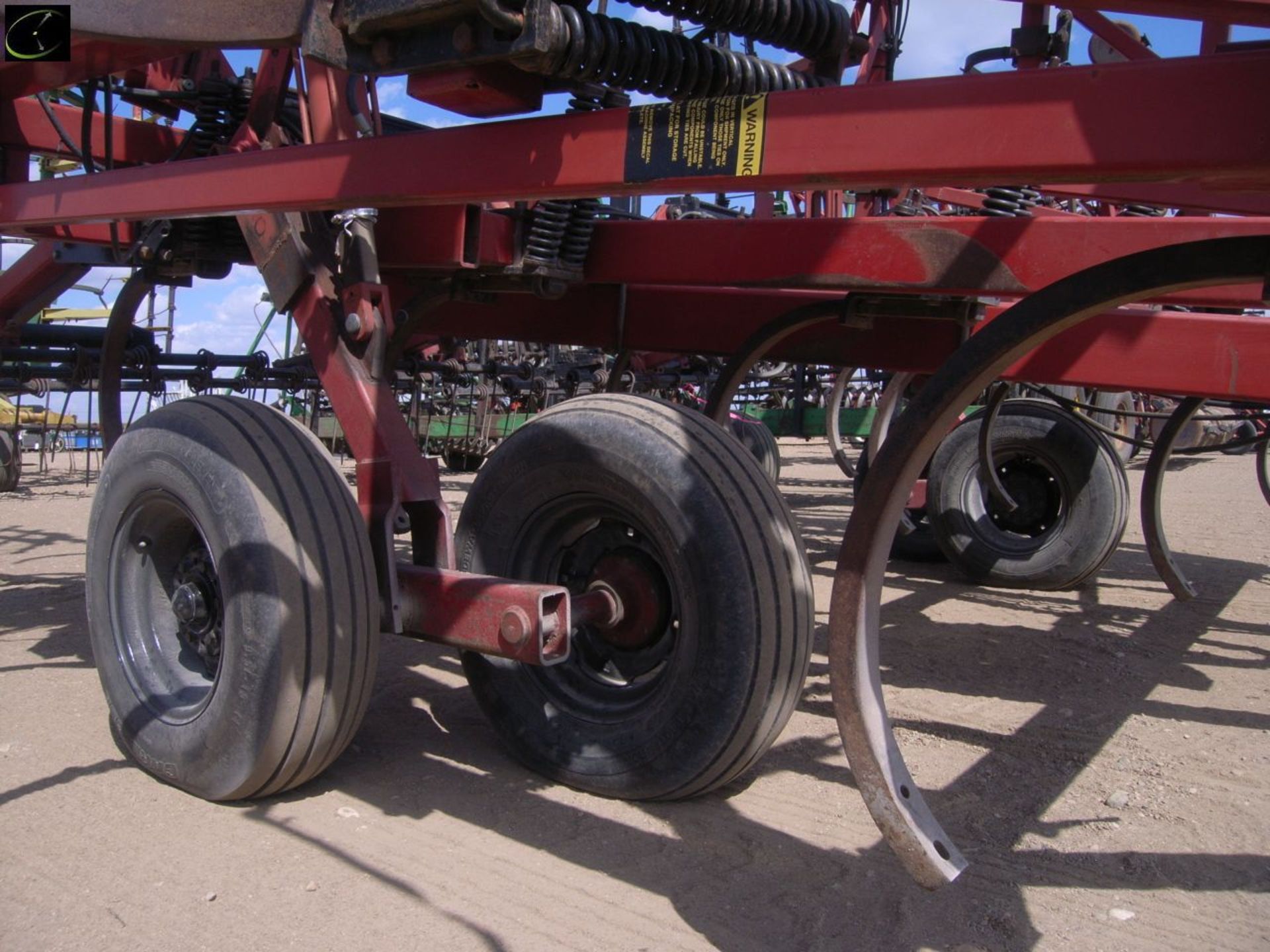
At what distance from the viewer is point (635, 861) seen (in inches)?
93.9

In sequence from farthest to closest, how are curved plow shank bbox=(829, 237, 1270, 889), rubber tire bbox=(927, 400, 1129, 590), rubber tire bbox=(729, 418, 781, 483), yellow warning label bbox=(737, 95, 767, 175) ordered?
rubber tire bbox=(729, 418, 781, 483) → rubber tire bbox=(927, 400, 1129, 590) → yellow warning label bbox=(737, 95, 767, 175) → curved plow shank bbox=(829, 237, 1270, 889)

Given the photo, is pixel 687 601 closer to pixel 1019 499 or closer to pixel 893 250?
pixel 893 250

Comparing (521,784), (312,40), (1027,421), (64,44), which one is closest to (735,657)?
(521,784)

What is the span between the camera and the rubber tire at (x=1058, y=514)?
551 centimetres

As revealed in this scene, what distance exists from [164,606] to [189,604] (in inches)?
10.2

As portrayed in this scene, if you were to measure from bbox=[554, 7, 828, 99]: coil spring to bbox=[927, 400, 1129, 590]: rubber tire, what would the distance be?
142 inches

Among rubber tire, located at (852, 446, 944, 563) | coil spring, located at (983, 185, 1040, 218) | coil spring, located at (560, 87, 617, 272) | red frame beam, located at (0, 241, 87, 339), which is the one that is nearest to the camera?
coil spring, located at (560, 87, 617, 272)

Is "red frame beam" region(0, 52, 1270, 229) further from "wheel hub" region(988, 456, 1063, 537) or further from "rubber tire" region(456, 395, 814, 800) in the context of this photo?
"wheel hub" region(988, 456, 1063, 537)

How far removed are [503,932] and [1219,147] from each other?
1.73 meters

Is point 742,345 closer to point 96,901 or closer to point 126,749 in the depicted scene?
point 126,749

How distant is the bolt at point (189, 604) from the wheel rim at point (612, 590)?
0.79 m

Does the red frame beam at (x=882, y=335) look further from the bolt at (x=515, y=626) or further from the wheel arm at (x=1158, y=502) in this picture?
the bolt at (x=515, y=626)

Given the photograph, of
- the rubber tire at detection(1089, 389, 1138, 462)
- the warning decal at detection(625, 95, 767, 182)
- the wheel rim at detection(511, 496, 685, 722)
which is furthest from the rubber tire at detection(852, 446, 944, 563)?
the warning decal at detection(625, 95, 767, 182)

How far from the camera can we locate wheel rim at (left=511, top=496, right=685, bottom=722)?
281 centimetres
